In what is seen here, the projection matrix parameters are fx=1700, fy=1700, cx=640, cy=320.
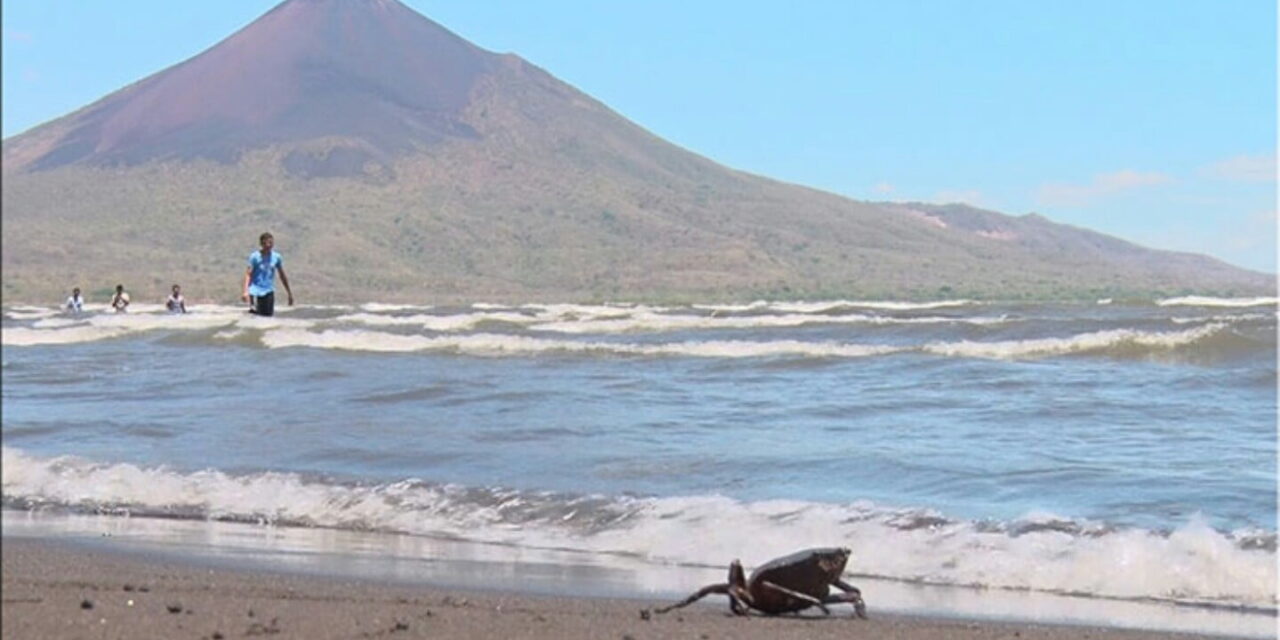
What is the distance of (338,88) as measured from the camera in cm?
14188

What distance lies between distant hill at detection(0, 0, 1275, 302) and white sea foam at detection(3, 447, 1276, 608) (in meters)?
39.6

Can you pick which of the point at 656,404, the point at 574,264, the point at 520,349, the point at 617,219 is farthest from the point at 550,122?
the point at 656,404

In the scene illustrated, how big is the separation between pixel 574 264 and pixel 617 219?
14615 millimetres

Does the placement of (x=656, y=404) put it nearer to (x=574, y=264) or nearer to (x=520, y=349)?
(x=520, y=349)

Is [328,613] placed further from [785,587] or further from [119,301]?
[119,301]

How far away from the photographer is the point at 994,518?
26.9 ft

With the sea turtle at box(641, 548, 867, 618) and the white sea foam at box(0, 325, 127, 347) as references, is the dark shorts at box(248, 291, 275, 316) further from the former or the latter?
the white sea foam at box(0, 325, 127, 347)

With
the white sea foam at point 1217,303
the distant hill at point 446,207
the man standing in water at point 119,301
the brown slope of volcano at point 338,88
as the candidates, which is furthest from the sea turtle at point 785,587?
the brown slope of volcano at point 338,88

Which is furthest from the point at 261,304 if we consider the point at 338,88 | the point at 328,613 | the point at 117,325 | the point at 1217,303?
the point at 338,88

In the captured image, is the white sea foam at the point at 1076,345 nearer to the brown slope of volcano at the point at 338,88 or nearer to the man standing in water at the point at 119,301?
the man standing in water at the point at 119,301

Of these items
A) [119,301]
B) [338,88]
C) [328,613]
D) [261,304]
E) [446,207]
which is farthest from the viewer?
[338,88]

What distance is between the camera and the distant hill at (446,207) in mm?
83500

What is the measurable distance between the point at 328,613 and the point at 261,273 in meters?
7.38

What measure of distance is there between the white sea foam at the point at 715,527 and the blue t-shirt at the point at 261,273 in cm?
257
